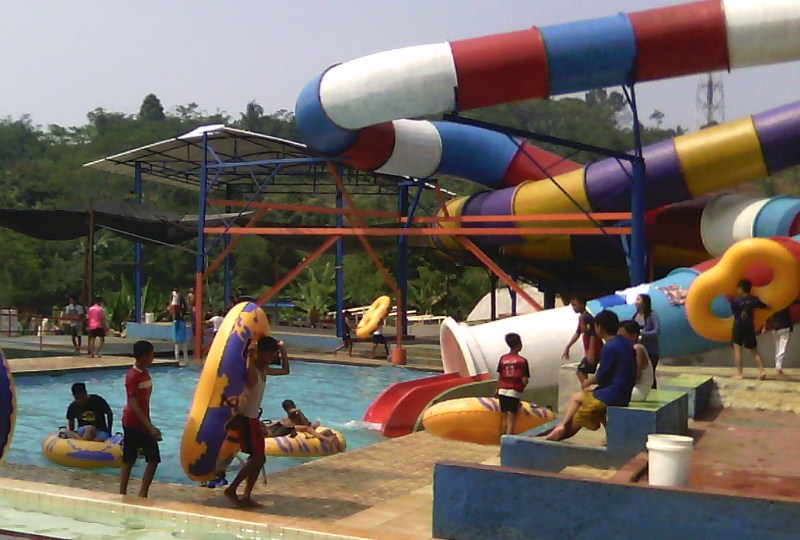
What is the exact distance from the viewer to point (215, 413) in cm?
719

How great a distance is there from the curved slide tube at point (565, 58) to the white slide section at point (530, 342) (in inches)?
130

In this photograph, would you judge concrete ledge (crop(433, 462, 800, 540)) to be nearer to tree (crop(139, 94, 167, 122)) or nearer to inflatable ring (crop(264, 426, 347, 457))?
inflatable ring (crop(264, 426, 347, 457))

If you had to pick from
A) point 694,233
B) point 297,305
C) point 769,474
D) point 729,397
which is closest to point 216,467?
point 769,474

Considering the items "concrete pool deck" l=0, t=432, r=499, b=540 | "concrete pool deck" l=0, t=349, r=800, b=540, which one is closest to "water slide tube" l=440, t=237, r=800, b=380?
"concrete pool deck" l=0, t=349, r=800, b=540

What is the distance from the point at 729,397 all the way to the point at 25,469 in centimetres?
693

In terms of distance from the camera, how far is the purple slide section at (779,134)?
15.4 meters

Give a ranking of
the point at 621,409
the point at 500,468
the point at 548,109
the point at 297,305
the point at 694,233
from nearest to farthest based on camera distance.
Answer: the point at 500,468, the point at 621,409, the point at 694,233, the point at 297,305, the point at 548,109

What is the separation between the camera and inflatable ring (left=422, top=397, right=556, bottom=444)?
10664 millimetres

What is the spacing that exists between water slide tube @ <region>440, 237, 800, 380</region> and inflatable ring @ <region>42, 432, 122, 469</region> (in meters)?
5.15

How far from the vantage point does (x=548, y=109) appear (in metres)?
124

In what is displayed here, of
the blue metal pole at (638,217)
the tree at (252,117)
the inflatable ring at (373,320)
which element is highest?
the tree at (252,117)

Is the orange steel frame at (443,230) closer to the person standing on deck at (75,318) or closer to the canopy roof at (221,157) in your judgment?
the canopy roof at (221,157)

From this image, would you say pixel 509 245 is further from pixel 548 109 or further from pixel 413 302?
pixel 548 109

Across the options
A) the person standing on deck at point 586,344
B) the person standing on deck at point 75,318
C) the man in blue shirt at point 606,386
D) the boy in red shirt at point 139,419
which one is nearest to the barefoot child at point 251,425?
the boy in red shirt at point 139,419
